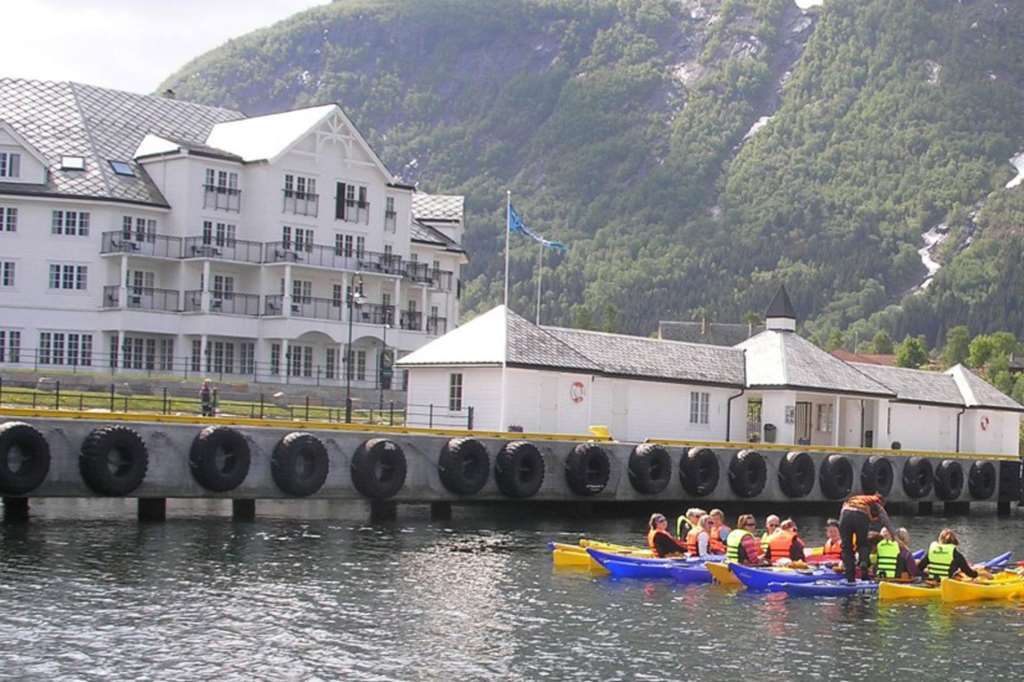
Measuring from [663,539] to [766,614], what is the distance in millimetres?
6074

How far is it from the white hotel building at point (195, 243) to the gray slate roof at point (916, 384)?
25.4 meters

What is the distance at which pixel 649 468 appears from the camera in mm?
59344

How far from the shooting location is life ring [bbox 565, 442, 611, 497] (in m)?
57.1

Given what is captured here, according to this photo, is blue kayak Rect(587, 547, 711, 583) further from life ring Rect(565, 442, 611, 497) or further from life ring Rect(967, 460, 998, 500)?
life ring Rect(967, 460, 998, 500)

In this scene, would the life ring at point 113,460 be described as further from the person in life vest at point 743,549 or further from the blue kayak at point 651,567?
the person in life vest at point 743,549

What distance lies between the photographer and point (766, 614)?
36188mm

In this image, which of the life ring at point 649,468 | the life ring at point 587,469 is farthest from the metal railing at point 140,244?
the life ring at point 649,468

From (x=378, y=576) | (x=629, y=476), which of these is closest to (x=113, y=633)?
(x=378, y=576)

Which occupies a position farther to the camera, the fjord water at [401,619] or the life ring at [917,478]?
the life ring at [917,478]

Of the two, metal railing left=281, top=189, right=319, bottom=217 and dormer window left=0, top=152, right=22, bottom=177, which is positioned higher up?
dormer window left=0, top=152, right=22, bottom=177

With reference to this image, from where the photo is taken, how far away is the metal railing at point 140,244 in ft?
268

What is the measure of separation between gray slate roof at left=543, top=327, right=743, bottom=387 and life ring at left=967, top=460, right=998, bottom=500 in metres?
13.5

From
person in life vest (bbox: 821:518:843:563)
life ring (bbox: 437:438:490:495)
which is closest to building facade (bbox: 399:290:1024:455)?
life ring (bbox: 437:438:490:495)

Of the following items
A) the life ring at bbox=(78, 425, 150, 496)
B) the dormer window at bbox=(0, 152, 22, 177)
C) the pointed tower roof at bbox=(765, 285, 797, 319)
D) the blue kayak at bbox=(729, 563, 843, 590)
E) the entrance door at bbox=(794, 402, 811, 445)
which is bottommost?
the blue kayak at bbox=(729, 563, 843, 590)
